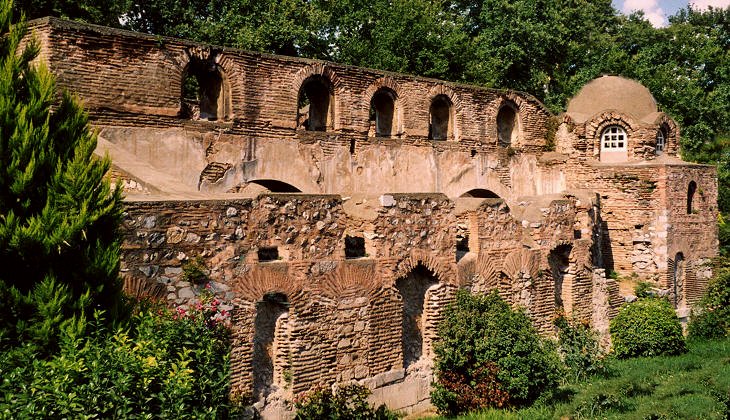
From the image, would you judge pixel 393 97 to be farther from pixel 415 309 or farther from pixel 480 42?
pixel 480 42

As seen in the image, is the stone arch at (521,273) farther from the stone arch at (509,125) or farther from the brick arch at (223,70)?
the stone arch at (509,125)

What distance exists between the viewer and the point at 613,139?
19.1 m

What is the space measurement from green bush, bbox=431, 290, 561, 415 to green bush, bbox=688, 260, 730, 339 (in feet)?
24.8

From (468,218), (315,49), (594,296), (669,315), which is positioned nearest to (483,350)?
(468,218)

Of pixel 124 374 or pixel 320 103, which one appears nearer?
pixel 124 374

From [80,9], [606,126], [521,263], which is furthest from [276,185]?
[80,9]

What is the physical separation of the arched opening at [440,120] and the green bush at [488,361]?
6971 millimetres

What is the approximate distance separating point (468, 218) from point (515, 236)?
3.49 feet

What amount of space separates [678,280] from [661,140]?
355 cm

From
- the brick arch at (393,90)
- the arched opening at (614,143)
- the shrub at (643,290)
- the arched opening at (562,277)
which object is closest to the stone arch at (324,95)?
the brick arch at (393,90)

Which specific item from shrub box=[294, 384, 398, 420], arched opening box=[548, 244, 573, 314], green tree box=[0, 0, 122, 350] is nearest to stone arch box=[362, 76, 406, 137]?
arched opening box=[548, 244, 573, 314]

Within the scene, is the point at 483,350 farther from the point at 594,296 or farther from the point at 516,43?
the point at 516,43

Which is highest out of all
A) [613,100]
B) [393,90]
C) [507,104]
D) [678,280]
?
[613,100]

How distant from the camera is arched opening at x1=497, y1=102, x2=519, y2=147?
1886 cm
